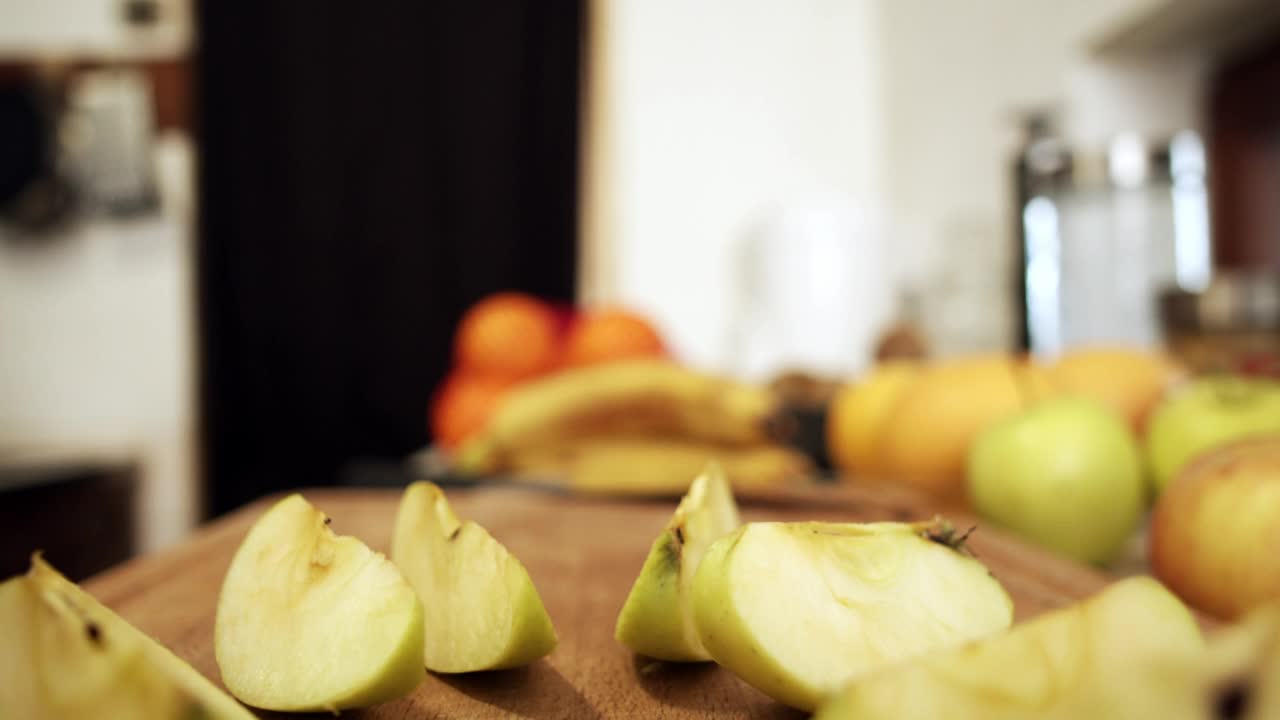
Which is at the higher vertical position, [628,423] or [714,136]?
[714,136]

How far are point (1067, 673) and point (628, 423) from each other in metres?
0.71

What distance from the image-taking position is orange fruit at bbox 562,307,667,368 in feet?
3.36

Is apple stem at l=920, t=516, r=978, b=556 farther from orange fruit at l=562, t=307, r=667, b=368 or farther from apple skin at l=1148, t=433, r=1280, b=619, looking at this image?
orange fruit at l=562, t=307, r=667, b=368

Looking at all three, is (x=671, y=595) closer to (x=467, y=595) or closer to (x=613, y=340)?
(x=467, y=595)

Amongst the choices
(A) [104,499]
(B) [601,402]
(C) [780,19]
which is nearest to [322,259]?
(A) [104,499]

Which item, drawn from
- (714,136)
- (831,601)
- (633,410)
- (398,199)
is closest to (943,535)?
(831,601)

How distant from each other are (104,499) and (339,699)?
2.09m

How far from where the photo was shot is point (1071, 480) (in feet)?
1.50

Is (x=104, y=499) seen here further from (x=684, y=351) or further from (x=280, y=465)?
(x=684, y=351)

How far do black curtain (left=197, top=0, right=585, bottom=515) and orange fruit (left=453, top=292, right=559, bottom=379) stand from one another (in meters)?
1.13

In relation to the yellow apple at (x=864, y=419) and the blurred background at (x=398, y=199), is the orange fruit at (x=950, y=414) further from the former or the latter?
the blurred background at (x=398, y=199)

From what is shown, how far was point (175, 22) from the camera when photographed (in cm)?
227

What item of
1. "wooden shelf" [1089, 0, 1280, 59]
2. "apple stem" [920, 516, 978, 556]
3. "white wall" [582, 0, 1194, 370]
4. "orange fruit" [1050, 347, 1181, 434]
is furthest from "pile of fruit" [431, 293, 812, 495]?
"white wall" [582, 0, 1194, 370]

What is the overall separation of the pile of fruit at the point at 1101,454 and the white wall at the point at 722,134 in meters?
1.63
